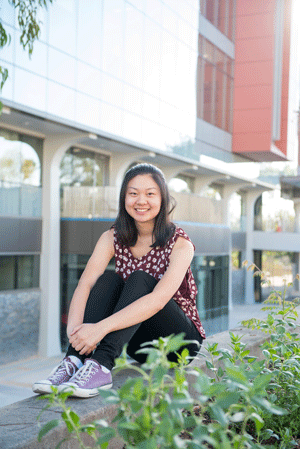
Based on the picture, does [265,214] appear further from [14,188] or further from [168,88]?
[14,188]

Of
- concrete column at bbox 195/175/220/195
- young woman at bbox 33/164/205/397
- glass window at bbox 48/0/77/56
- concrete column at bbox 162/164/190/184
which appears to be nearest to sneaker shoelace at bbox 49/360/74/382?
young woman at bbox 33/164/205/397

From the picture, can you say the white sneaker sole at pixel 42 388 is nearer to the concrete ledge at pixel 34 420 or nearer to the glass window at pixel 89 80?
the concrete ledge at pixel 34 420

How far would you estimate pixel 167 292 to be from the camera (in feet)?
7.85

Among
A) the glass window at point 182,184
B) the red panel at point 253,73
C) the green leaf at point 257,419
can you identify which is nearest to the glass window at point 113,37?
the glass window at point 182,184

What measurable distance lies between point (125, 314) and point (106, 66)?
1155 centimetres

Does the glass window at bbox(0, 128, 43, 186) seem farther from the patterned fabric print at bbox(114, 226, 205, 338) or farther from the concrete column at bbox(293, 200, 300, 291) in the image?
the concrete column at bbox(293, 200, 300, 291)

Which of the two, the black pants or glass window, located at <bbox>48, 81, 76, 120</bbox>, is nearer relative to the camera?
the black pants

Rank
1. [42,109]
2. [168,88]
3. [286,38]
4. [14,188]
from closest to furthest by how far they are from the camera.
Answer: [42,109], [14,188], [168,88], [286,38]

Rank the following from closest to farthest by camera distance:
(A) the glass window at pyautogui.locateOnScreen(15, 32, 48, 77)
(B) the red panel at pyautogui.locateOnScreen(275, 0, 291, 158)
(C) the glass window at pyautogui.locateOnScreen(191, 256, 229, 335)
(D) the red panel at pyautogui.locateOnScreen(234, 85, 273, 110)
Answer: (A) the glass window at pyautogui.locateOnScreen(15, 32, 48, 77) < (C) the glass window at pyautogui.locateOnScreen(191, 256, 229, 335) < (D) the red panel at pyautogui.locateOnScreen(234, 85, 273, 110) < (B) the red panel at pyautogui.locateOnScreen(275, 0, 291, 158)

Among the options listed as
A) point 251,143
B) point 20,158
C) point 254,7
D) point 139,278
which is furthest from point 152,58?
point 139,278

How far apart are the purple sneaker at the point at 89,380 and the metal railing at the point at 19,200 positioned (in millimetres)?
10319

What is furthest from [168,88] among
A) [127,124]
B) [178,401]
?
[178,401]

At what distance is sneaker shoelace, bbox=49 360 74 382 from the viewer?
7.14 ft

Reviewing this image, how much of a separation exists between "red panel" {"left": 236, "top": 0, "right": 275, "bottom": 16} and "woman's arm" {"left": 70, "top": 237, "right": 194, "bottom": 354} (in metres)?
20.8
